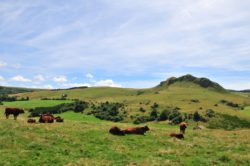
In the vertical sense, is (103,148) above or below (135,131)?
below

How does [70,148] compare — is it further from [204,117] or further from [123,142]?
[204,117]

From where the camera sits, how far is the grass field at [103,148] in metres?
21.7

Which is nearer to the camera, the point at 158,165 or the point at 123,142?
the point at 158,165

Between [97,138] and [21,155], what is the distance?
756 cm

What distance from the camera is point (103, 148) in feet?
81.9

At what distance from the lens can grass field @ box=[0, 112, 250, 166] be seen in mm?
21656

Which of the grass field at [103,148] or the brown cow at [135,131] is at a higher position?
the brown cow at [135,131]

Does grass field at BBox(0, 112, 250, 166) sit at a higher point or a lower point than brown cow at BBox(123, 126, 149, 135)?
lower

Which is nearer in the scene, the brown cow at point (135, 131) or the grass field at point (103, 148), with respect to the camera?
the grass field at point (103, 148)

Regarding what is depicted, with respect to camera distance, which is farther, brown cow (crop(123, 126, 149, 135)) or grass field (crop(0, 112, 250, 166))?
brown cow (crop(123, 126, 149, 135))

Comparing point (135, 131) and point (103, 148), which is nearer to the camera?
point (103, 148)

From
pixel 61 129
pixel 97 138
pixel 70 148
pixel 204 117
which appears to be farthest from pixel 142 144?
pixel 204 117

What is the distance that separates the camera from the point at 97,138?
27.9 metres

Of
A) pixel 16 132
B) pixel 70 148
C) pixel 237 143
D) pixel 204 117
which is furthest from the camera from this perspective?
pixel 204 117
